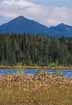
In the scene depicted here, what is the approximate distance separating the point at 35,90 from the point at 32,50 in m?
131

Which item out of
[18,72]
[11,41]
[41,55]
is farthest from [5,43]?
[18,72]

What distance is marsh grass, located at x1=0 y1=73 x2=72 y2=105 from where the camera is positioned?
1544 cm

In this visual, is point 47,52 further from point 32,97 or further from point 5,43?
point 32,97

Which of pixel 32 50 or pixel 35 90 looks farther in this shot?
pixel 32 50

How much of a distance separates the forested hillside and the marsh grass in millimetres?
118132

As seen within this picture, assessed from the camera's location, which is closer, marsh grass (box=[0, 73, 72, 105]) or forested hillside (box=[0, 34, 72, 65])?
marsh grass (box=[0, 73, 72, 105])

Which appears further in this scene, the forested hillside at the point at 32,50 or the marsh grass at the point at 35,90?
the forested hillside at the point at 32,50

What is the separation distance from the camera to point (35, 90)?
17.4m

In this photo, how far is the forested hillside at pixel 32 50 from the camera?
467 ft

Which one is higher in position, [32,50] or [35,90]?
[35,90]

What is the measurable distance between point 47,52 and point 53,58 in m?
4.71

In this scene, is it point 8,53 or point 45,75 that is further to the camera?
point 8,53

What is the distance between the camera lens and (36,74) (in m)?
21.9

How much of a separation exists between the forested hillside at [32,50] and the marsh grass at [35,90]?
118 m
